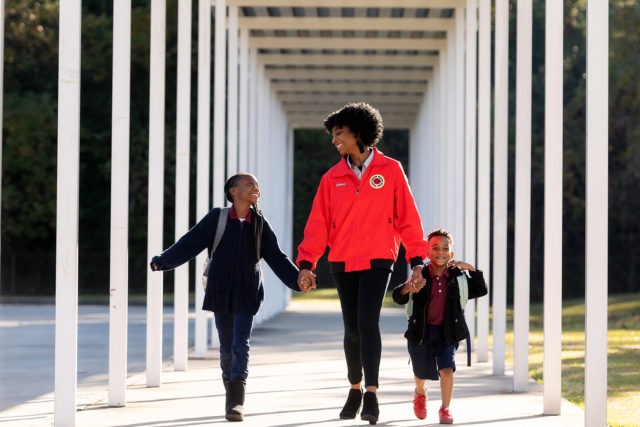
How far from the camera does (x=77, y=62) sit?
8289 millimetres

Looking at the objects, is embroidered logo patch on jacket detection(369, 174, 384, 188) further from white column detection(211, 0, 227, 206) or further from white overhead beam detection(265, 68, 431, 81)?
white overhead beam detection(265, 68, 431, 81)

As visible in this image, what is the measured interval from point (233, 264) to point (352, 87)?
17653 mm

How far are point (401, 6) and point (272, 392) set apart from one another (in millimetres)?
7972

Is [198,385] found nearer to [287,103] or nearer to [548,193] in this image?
[548,193]

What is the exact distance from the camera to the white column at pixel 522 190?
10.6 m

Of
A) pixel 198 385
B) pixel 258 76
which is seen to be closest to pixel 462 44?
pixel 258 76

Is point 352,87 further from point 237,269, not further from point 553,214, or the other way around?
point 237,269

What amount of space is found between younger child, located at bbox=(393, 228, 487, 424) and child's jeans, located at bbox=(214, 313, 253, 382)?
1.02m

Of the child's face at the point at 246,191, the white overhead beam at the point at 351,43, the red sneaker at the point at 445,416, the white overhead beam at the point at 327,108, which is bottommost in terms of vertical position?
the red sneaker at the point at 445,416

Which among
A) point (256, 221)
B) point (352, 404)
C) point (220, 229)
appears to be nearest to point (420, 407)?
point (352, 404)

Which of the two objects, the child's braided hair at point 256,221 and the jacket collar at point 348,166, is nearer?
the jacket collar at point 348,166

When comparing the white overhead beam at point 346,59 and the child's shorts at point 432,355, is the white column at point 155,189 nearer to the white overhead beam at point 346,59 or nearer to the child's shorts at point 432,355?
the child's shorts at point 432,355

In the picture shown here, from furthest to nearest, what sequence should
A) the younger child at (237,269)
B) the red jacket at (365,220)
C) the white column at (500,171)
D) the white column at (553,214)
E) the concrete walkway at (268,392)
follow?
the white column at (500,171)
the white column at (553,214)
the concrete walkway at (268,392)
the younger child at (237,269)
the red jacket at (365,220)

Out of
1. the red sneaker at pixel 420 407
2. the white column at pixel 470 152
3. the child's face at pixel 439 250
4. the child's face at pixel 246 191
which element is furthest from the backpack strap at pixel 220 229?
the white column at pixel 470 152
